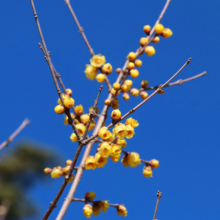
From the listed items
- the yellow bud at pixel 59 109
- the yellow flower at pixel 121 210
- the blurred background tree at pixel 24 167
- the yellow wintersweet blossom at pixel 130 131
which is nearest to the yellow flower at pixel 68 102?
the yellow bud at pixel 59 109

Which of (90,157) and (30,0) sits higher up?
(30,0)

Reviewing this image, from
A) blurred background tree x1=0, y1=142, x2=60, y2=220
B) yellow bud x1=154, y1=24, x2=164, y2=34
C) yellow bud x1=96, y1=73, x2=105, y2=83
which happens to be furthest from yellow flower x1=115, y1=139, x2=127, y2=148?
blurred background tree x1=0, y1=142, x2=60, y2=220

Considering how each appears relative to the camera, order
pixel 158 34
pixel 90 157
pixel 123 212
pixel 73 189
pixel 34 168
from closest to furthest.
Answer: pixel 73 189
pixel 90 157
pixel 123 212
pixel 158 34
pixel 34 168

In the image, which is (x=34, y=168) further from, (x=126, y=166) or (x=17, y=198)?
(x=126, y=166)

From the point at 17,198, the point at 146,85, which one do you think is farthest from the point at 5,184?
the point at 146,85

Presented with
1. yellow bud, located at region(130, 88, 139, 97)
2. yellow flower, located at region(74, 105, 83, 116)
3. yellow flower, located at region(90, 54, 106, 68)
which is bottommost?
yellow flower, located at region(74, 105, 83, 116)

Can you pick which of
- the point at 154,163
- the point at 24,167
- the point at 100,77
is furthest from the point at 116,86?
the point at 24,167

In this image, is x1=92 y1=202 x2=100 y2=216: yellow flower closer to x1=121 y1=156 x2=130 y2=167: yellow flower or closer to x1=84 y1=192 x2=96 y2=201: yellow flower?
x1=84 y1=192 x2=96 y2=201: yellow flower

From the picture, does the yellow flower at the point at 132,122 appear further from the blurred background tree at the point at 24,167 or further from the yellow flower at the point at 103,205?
the blurred background tree at the point at 24,167
